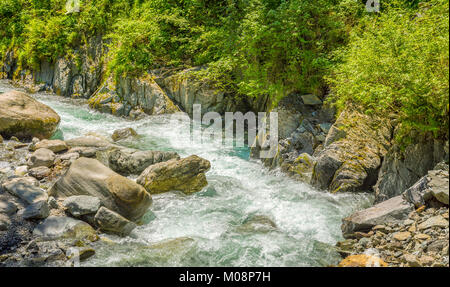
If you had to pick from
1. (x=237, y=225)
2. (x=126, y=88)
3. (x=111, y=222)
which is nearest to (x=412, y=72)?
(x=237, y=225)

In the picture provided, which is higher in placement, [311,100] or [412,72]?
[412,72]

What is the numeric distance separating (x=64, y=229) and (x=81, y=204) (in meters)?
0.57

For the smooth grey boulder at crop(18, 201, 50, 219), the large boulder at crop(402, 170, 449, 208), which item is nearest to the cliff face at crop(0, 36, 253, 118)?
the large boulder at crop(402, 170, 449, 208)

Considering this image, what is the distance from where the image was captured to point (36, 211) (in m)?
5.63

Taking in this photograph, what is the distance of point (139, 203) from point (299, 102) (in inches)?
229

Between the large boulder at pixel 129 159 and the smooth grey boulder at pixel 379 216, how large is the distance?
16.6 feet

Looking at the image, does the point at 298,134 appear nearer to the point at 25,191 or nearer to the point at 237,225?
the point at 237,225

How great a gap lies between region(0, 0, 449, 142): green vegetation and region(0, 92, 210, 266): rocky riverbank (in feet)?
13.7

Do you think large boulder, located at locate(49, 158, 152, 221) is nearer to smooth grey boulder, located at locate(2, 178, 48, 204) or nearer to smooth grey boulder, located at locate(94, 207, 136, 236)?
smooth grey boulder, located at locate(2, 178, 48, 204)

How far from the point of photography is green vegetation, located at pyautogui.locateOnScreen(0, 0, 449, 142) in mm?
5371

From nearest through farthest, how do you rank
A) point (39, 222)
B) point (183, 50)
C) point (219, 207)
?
point (39, 222), point (219, 207), point (183, 50)
